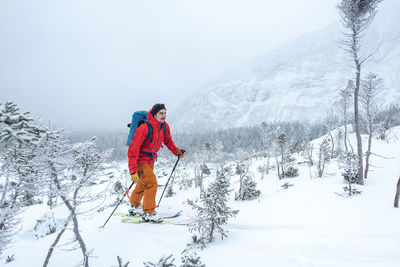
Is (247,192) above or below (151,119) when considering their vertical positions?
below

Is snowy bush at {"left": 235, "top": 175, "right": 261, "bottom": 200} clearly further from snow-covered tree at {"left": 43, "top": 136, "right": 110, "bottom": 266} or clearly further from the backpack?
snow-covered tree at {"left": 43, "top": 136, "right": 110, "bottom": 266}

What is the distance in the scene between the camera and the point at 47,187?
2076 millimetres

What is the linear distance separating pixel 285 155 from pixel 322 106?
195559mm

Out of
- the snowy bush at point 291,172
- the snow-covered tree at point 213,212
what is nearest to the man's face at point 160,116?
the snow-covered tree at point 213,212

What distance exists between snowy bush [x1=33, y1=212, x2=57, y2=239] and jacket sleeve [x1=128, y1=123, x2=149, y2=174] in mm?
4065

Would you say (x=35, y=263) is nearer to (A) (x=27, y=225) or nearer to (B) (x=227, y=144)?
(A) (x=27, y=225)

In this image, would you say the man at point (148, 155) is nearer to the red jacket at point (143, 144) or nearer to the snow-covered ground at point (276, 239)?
the red jacket at point (143, 144)

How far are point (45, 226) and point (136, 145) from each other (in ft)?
15.3

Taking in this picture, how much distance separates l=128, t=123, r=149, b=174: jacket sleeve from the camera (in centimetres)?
372

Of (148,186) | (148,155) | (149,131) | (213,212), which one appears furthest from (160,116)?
(213,212)

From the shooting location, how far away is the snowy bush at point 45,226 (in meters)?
5.60

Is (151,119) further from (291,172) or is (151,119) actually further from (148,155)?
(291,172)

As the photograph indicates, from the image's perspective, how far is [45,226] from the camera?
5711 mm

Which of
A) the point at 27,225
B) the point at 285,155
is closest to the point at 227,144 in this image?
the point at 285,155
